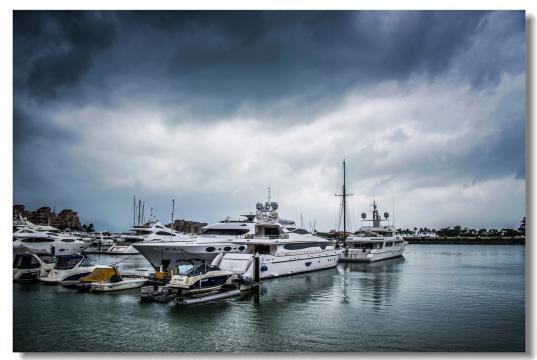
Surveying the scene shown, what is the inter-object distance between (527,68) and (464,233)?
118 metres

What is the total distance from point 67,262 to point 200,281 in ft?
26.2

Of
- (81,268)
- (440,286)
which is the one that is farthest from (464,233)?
(81,268)

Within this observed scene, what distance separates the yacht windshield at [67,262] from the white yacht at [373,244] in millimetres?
21170

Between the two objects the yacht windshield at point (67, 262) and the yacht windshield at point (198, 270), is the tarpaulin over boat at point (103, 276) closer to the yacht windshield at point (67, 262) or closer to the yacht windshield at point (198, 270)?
the yacht windshield at point (67, 262)

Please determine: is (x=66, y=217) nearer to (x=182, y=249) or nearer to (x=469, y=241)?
(x=182, y=249)

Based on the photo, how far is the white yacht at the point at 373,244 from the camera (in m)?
33.8

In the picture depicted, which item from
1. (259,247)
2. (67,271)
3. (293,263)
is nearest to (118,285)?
(67,271)

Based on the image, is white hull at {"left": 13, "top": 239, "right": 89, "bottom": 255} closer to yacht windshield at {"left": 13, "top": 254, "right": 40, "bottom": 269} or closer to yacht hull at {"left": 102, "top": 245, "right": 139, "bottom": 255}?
yacht hull at {"left": 102, "top": 245, "right": 139, "bottom": 255}

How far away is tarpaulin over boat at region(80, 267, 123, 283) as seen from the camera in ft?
55.2

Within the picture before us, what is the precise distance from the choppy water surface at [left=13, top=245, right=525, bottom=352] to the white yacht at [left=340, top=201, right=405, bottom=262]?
15.9 meters

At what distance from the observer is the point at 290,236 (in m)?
23.3

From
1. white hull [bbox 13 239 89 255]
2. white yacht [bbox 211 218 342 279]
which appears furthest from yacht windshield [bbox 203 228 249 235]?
white hull [bbox 13 239 89 255]

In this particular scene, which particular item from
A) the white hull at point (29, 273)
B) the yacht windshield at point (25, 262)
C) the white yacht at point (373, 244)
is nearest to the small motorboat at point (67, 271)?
the white hull at point (29, 273)
